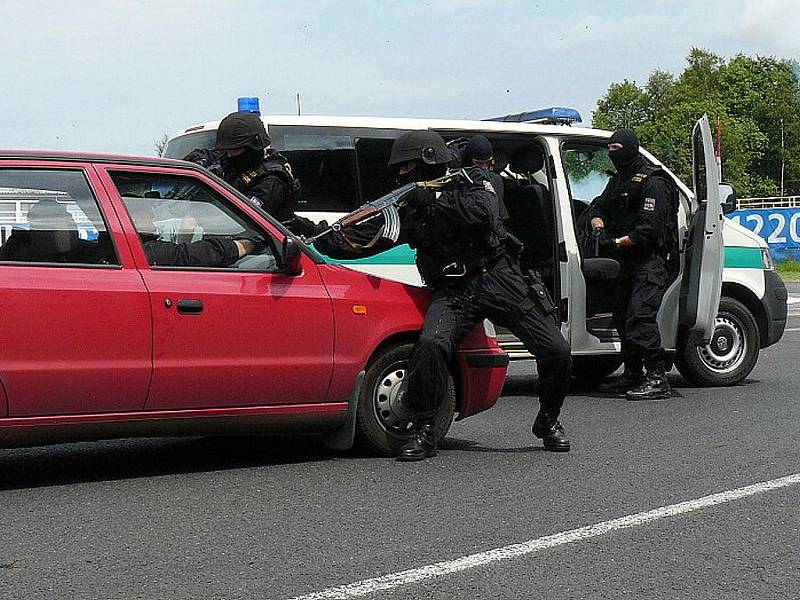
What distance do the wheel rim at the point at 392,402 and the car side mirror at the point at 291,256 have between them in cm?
77

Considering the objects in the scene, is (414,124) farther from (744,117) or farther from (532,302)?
(744,117)

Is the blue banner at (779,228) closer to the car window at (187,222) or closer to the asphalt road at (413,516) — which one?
the asphalt road at (413,516)

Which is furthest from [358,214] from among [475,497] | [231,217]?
[475,497]

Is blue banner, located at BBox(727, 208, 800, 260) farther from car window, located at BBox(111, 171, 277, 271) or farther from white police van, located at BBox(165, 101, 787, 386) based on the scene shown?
car window, located at BBox(111, 171, 277, 271)

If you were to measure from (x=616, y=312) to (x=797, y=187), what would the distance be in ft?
308

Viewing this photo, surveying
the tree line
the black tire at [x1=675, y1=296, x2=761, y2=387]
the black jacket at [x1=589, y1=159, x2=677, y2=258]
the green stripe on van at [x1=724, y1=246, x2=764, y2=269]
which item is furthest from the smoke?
the tree line

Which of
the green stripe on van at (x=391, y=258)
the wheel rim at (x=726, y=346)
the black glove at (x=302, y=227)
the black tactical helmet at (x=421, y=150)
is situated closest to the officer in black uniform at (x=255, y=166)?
the black glove at (x=302, y=227)

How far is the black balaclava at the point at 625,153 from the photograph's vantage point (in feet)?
30.9

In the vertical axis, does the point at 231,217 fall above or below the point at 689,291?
above

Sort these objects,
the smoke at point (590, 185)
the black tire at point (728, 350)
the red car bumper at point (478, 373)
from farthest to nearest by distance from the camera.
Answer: the black tire at point (728, 350) < the smoke at point (590, 185) < the red car bumper at point (478, 373)

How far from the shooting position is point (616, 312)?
380 inches

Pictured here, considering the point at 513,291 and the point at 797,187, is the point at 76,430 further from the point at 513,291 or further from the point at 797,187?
the point at 797,187

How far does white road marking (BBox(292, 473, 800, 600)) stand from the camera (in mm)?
4285

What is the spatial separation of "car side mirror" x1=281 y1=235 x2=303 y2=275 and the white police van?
251 centimetres
